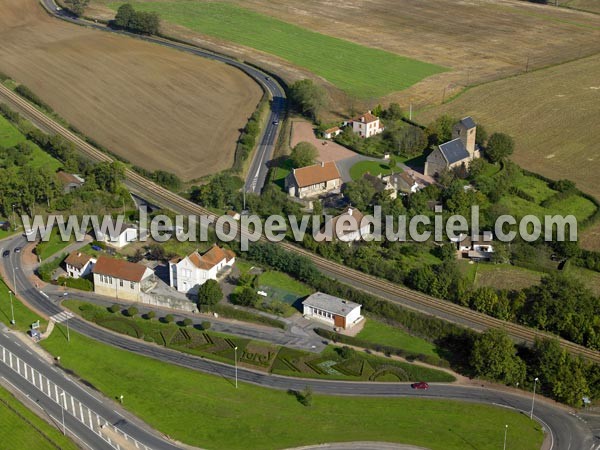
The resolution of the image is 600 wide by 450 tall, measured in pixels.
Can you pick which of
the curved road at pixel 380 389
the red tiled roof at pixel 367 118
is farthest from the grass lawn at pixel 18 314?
the red tiled roof at pixel 367 118

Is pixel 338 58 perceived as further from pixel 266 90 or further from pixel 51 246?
pixel 51 246

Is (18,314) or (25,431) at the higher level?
(25,431)

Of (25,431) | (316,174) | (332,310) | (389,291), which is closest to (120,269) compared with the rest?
(332,310)

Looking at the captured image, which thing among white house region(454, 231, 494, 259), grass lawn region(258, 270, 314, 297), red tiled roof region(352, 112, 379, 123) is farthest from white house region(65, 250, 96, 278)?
red tiled roof region(352, 112, 379, 123)

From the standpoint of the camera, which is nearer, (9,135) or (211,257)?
(211,257)

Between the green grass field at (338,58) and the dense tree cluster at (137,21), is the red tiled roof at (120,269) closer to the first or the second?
the green grass field at (338,58)

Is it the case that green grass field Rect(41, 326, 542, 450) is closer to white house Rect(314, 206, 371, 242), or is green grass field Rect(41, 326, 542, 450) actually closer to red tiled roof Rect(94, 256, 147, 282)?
red tiled roof Rect(94, 256, 147, 282)
